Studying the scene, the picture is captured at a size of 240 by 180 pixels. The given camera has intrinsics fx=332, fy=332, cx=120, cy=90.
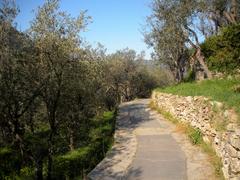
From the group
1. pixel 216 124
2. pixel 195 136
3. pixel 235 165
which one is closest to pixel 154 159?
pixel 216 124

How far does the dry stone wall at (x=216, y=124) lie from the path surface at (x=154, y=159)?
0.78 m

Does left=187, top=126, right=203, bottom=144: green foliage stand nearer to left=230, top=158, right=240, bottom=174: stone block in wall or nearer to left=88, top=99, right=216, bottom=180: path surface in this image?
left=88, top=99, right=216, bottom=180: path surface

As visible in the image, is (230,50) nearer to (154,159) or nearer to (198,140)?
(198,140)

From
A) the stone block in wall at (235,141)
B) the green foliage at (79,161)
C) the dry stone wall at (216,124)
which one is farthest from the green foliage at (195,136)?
the stone block in wall at (235,141)

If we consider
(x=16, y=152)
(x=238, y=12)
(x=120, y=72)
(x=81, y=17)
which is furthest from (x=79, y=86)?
(x=120, y=72)

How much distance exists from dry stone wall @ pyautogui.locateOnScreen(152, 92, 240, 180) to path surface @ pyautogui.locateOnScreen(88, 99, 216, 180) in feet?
2.57

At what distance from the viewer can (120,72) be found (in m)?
51.6

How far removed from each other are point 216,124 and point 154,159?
103 inches

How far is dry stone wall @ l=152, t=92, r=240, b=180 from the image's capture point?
891 cm

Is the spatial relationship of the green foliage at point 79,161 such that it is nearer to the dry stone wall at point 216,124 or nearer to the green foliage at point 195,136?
the green foliage at point 195,136

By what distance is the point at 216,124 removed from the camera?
1145cm

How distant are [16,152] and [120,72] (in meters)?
31.8

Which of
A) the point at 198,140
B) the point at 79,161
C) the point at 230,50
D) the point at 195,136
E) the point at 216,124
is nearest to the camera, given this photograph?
the point at 216,124

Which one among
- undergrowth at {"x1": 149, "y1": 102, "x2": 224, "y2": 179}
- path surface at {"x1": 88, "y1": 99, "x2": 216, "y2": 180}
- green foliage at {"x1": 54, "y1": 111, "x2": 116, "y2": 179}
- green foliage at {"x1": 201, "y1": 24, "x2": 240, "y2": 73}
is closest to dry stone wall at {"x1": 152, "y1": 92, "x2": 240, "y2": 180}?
undergrowth at {"x1": 149, "y1": 102, "x2": 224, "y2": 179}
